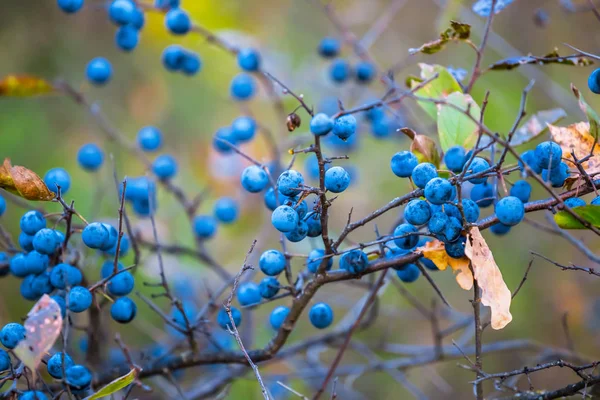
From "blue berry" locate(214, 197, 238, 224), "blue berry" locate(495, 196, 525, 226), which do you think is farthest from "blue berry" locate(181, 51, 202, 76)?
"blue berry" locate(495, 196, 525, 226)

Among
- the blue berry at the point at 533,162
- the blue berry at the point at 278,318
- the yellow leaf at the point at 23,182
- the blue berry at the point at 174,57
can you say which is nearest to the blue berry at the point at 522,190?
the blue berry at the point at 533,162

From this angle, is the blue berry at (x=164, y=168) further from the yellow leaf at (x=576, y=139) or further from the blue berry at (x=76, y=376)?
the yellow leaf at (x=576, y=139)

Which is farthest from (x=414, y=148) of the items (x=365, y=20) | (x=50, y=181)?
(x=365, y=20)

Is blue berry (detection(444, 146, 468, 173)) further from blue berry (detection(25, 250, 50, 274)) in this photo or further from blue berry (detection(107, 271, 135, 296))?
blue berry (detection(25, 250, 50, 274))

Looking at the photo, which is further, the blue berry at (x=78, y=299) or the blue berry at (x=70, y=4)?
Answer: the blue berry at (x=70, y=4)

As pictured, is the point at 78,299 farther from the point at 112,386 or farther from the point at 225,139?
the point at 225,139

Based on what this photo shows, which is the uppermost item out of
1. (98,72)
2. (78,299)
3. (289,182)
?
(98,72)

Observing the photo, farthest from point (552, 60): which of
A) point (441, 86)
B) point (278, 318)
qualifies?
point (278, 318)
